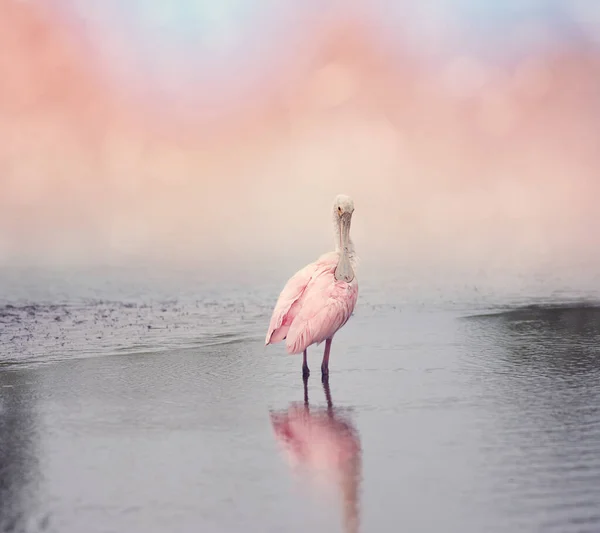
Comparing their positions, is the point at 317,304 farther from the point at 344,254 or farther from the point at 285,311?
the point at 344,254

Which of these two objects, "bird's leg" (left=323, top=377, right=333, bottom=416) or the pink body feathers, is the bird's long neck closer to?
the pink body feathers

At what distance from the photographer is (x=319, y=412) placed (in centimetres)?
699

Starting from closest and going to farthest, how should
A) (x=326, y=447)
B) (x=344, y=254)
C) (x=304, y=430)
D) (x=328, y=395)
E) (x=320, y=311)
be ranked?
(x=326, y=447), (x=304, y=430), (x=328, y=395), (x=320, y=311), (x=344, y=254)

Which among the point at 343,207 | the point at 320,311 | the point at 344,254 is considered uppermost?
the point at 343,207

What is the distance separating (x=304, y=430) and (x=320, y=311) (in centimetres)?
189

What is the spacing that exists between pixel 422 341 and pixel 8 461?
19.8ft

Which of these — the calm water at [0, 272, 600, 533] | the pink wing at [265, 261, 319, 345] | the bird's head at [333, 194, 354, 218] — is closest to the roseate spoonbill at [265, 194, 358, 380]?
the pink wing at [265, 261, 319, 345]

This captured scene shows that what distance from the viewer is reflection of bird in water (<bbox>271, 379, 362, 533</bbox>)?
195 inches

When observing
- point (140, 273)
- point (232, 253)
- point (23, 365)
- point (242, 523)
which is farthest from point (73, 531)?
point (232, 253)

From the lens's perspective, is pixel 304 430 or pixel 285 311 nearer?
pixel 304 430

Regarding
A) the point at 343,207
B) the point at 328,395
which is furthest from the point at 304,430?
the point at 343,207

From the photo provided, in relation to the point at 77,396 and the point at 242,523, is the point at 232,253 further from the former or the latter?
the point at 242,523

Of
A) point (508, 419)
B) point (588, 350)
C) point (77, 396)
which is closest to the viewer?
point (508, 419)

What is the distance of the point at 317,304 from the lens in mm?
8164
